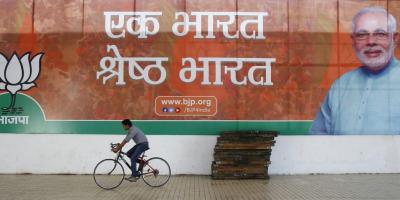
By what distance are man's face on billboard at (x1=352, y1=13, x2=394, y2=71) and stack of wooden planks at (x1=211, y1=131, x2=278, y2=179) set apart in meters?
4.10

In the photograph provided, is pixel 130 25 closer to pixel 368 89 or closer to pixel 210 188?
pixel 210 188

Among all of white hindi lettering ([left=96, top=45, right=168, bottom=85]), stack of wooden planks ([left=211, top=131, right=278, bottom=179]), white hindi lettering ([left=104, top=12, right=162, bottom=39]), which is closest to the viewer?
stack of wooden planks ([left=211, top=131, right=278, bottom=179])

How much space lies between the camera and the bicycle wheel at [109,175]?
12328 millimetres

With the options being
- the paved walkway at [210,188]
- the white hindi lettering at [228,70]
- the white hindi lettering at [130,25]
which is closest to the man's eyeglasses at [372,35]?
the white hindi lettering at [228,70]

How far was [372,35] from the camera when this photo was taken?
15.6 metres

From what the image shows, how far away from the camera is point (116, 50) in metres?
15.4

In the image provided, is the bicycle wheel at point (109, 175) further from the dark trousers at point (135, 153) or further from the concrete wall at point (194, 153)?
the concrete wall at point (194, 153)

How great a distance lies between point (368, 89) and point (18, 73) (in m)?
10.2

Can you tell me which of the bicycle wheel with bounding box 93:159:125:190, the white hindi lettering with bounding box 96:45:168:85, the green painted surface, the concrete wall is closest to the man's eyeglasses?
the concrete wall

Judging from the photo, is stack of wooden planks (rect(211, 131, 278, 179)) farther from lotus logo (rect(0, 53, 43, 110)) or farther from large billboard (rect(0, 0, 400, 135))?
lotus logo (rect(0, 53, 43, 110))

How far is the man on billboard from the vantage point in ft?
50.5

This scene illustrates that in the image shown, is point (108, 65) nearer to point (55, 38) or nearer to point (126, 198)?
point (55, 38)

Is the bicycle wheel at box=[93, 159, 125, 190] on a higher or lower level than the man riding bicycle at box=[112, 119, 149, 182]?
lower

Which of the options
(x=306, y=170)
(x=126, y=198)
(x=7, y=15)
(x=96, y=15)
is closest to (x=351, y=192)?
(x=306, y=170)
